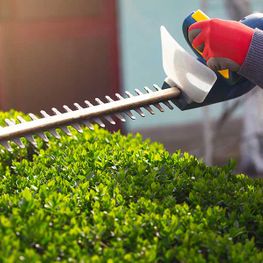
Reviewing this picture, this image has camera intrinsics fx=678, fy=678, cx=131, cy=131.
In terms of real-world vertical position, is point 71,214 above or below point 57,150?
above

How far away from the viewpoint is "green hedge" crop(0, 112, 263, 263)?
2.29m

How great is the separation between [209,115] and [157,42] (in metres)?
1.31

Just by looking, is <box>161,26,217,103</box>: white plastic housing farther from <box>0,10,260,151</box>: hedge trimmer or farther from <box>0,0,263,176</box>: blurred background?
<box>0,0,263,176</box>: blurred background

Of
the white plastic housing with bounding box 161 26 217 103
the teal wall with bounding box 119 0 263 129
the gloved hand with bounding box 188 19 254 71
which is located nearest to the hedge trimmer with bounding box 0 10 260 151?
the white plastic housing with bounding box 161 26 217 103

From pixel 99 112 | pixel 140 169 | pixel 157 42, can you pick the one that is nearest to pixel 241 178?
pixel 140 169

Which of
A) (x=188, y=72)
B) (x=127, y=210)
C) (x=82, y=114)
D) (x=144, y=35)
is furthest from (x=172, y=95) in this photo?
(x=144, y=35)

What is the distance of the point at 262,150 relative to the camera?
7590mm

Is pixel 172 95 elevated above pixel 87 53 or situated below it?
above

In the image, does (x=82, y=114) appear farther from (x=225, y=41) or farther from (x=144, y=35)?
(x=144, y=35)

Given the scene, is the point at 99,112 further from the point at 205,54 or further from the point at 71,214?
the point at 71,214

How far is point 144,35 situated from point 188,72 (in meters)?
4.92

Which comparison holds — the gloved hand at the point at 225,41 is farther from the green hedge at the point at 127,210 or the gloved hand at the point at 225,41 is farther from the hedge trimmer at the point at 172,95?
the green hedge at the point at 127,210

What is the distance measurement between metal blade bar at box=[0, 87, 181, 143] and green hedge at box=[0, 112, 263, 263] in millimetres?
210

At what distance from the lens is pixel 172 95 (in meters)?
3.35
